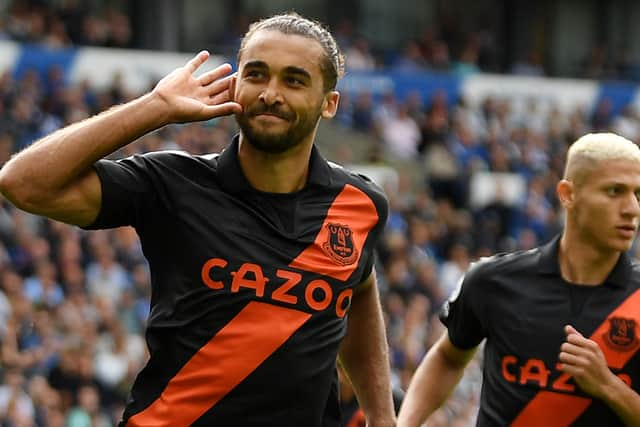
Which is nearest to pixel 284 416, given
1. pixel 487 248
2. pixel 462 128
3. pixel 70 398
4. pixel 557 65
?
pixel 70 398

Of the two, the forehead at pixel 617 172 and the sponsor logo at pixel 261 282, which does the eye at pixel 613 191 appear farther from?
the sponsor logo at pixel 261 282

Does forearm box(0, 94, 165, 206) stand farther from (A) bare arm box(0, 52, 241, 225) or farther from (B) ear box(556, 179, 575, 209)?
(B) ear box(556, 179, 575, 209)

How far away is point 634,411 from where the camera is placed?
17.1ft

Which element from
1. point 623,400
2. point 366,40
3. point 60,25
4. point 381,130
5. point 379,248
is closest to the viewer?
point 623,400

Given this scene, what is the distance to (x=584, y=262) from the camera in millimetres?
5617

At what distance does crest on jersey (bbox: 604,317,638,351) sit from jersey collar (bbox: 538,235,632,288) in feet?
0.55

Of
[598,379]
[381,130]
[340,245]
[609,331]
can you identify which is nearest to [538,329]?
[609,331]

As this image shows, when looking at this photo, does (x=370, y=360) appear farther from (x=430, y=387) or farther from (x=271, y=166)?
(x=271, y=166)

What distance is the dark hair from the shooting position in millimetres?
4676

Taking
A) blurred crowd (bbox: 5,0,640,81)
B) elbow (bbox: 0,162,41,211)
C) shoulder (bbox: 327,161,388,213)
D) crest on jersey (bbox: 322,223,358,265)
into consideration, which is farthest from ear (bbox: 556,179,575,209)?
blurred crowd (bbox: 5,0,640,81)

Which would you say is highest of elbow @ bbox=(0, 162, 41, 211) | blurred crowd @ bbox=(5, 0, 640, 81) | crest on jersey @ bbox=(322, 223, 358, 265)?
elbow @ bbox=(0, 162, 41, 211)

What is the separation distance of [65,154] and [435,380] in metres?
2.11

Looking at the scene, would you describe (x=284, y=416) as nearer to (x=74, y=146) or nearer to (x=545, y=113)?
(x=74, y=146)

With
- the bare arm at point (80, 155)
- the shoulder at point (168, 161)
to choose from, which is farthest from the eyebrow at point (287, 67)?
the shoulder at point (168, 161)
